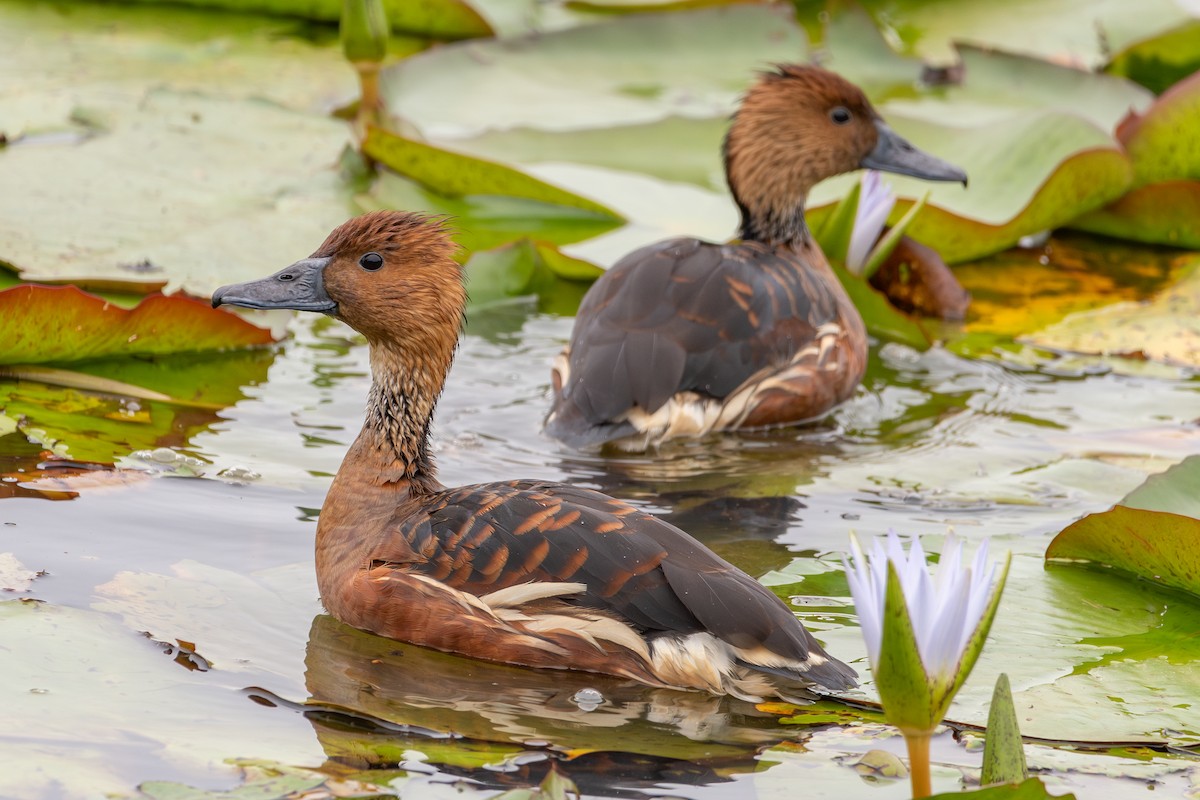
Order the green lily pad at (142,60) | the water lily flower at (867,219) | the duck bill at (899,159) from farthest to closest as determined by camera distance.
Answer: the green lily pad at (142,60)
the water lily flower at (867,219)
the duck bill at (899,159)

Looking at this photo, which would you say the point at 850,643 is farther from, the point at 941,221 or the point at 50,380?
the point at 941,221

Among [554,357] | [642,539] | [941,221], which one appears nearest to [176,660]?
[642,539]

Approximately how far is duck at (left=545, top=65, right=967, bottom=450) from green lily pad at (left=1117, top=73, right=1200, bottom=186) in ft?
4.72

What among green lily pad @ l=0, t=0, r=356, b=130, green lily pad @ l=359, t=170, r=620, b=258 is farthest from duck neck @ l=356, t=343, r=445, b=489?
green lily pad @ l=0, t=0, r=356, b=130

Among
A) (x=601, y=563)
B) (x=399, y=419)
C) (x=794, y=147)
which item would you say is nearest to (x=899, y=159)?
(x=794, y=147)

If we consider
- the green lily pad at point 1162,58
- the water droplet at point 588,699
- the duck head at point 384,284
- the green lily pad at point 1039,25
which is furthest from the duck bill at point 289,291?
the green lily pad at point 1162,58

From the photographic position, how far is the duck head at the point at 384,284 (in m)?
5.45

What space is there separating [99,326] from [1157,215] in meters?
5.66

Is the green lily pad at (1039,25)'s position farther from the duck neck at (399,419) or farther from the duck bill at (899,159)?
the duck neck at (399,419)

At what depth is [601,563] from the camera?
4.68 m

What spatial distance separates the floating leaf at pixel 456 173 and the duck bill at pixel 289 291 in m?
2.83

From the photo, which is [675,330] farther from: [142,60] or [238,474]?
[142,60]

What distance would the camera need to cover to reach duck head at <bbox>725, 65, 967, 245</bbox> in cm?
796

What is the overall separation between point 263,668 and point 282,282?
1.44 metres
